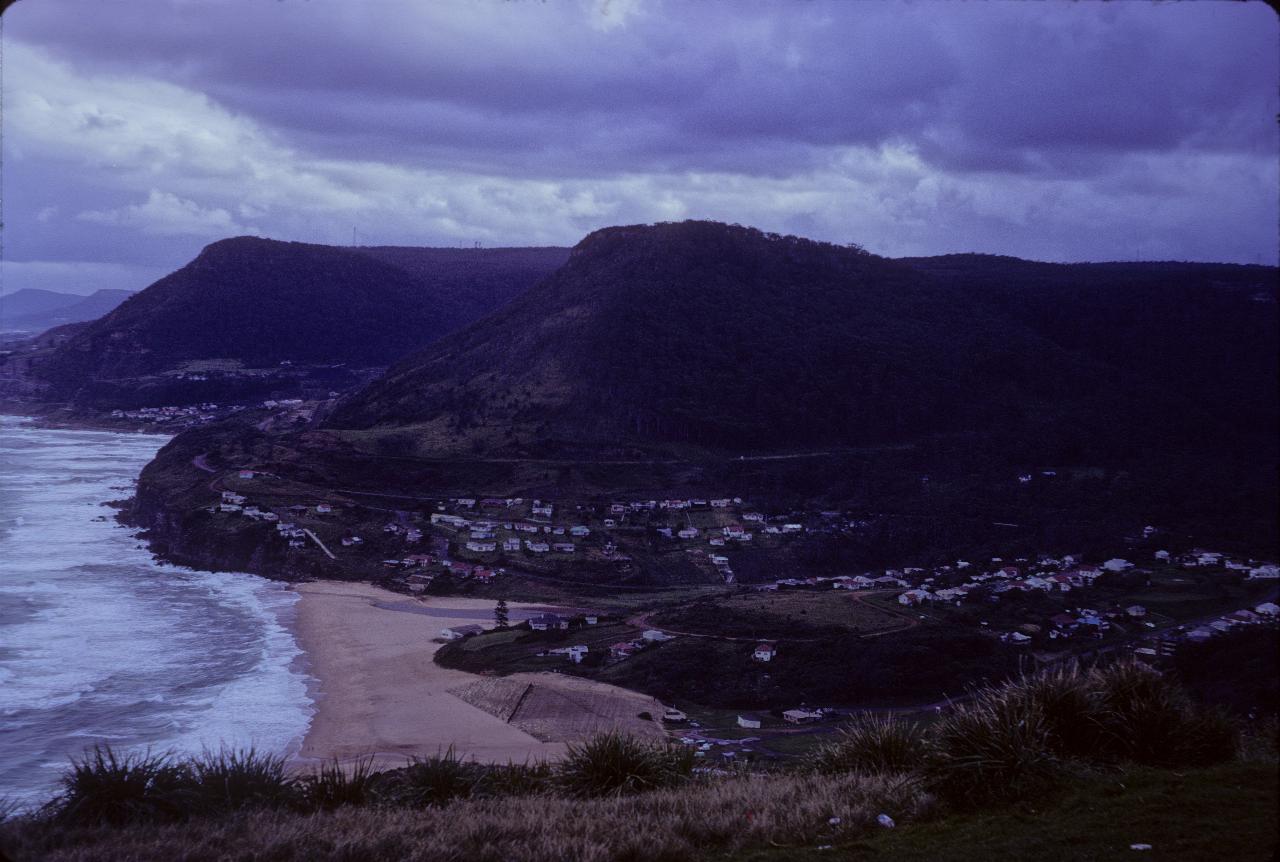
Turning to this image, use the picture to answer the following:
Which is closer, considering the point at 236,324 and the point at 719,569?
the point at 719,569

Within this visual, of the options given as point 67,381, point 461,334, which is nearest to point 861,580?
point 461,334

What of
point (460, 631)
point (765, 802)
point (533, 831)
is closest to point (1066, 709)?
point (765, 802)

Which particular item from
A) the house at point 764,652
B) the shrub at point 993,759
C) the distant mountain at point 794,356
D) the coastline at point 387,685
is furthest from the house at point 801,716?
the distant mountain at point 794,356

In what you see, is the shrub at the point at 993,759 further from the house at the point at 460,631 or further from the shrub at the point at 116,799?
the house at the point at 460,631

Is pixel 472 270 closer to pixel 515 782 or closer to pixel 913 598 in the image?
pixel 913 598

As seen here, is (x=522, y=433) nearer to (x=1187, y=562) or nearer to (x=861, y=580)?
(x=861, y=580)
